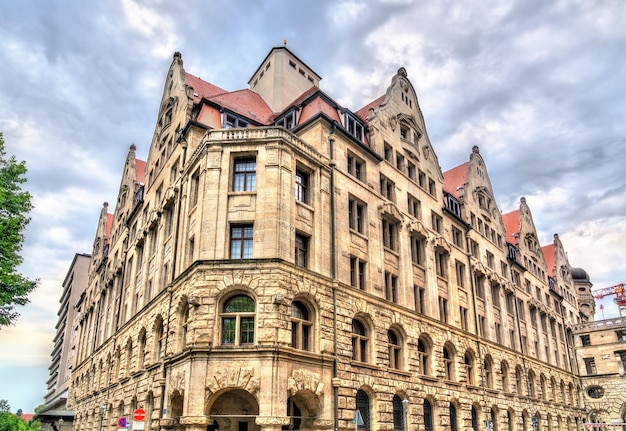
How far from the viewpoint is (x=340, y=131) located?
1326 inches

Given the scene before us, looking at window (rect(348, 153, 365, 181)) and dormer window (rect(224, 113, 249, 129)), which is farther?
window (rect(348, 153, 365, 181))

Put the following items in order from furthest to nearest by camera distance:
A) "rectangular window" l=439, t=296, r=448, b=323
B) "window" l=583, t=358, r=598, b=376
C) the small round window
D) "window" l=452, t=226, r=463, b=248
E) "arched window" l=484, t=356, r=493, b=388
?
"window" l=583, t=358, r=598, b=376, the small round window, "window" l=452, t=226, r=463, b=248, "arched window" l=484, t=356, r=493, b=388, "rectangular window" l=439, t=296, r=448, b=323

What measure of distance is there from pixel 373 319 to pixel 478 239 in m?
21.2

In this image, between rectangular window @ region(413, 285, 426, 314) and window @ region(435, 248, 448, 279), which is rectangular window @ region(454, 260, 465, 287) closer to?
window @ region(435, 248, 448, 279)

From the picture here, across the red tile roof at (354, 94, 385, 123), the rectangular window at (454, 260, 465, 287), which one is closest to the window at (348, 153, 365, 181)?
the red tile roof at (354, 94, 385, 123)

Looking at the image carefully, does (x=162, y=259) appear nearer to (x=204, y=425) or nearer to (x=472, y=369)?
(x=204, y=425)

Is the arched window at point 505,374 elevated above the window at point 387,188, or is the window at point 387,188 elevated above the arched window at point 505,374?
the window at point 387,188

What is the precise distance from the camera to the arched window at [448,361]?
38.2 m

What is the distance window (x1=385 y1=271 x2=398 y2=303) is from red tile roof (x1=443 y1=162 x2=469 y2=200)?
16.9 meters

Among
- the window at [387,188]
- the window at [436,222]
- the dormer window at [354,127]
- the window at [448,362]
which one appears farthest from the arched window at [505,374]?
the dormer window at [354,127]

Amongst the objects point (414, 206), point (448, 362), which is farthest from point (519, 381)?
point (414, 206)

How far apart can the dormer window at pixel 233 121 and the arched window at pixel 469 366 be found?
24.3 m

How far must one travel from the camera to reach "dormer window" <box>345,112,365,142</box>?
116 feet

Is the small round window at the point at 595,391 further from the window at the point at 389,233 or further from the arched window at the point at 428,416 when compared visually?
the window at the point at 389,233
